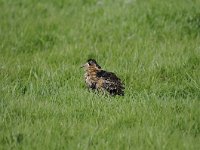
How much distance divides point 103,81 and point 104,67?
1248 millimetres

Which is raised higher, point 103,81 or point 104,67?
point 104,67

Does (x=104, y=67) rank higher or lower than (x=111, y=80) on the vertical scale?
higher

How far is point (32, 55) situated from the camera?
9023 mm

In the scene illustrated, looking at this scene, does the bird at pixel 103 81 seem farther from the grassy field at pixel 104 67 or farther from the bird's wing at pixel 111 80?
the grassy field at pixel 104 67

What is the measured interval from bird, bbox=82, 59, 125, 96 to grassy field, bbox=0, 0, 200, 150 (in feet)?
0.60

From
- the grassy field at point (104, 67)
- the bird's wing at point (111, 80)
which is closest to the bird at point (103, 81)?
the bird's wing at point (111, 80)

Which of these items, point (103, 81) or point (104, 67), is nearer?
point (103, 81)

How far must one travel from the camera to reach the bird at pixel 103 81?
694 centimetres

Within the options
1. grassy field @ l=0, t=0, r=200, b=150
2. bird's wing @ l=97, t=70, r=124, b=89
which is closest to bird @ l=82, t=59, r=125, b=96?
bird's wing @ l=97, t=70, r=124, b=89

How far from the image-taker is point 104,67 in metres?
8.28

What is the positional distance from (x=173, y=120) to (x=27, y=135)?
1.70 meters

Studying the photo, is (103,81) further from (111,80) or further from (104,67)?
(104,67)

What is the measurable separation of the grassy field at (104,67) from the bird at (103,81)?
0.60 feet

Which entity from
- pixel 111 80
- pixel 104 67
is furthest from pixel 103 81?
pixel 104 67
